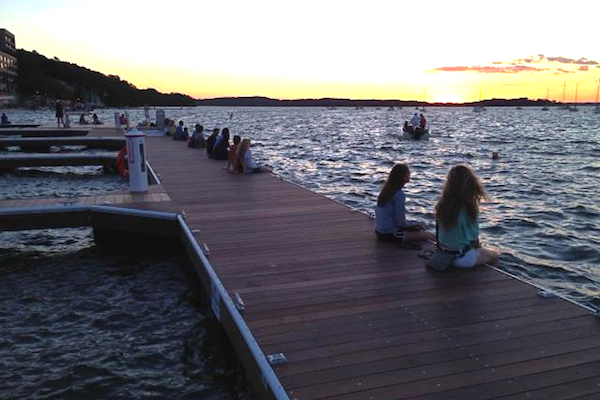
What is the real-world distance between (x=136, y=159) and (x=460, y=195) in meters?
8.49

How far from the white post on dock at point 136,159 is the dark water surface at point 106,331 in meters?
2.28

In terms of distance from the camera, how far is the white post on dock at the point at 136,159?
12.4 meters

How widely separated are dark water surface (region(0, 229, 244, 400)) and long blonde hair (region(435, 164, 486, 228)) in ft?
11.2

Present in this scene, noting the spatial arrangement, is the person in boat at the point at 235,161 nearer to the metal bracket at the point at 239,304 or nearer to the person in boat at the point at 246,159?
the person in boat at the point at 246,159

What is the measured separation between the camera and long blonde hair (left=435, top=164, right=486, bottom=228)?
21.6ft

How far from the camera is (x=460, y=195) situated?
21.6ft

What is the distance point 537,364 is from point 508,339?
500 millimetres

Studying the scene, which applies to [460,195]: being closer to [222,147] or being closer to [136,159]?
[136,159]

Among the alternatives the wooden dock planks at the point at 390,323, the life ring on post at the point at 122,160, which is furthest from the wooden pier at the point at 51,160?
the wooden dock planks at the point at 390,323

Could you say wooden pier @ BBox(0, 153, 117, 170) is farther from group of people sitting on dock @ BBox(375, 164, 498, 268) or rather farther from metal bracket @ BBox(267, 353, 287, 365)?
metal bracket @ BBox(267, 353, 287, 365)

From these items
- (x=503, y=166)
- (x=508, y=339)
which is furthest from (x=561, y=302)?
(x=503, y=166)

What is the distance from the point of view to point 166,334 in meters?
7.29

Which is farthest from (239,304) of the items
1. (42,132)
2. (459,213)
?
(42,132)

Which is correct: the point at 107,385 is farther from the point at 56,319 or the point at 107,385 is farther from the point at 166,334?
the point at 56,319
